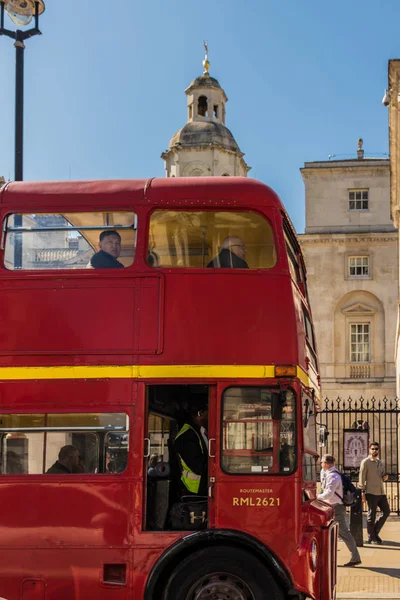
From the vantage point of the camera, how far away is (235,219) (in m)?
10.1

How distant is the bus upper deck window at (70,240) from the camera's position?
9.98 metres

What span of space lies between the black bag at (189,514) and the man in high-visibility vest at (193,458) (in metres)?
0.10

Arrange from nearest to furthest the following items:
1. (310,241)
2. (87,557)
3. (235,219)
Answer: (87,557), (235,219), (310,241)

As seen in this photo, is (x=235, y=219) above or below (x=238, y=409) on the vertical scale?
above

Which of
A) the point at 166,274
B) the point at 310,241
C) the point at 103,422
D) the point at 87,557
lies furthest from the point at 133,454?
the point at 310,241

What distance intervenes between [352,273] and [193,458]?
1683 inches

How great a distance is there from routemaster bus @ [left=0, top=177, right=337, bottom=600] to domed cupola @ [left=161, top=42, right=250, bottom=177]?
51869mm

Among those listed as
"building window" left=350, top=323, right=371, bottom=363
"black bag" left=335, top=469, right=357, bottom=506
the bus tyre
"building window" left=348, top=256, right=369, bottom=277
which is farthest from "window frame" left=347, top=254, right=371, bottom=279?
the bus tyre

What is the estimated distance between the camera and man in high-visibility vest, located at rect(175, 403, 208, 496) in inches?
384

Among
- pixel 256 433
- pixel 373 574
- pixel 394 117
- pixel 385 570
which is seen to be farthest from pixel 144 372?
pixel 394 117

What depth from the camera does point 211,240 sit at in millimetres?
10016

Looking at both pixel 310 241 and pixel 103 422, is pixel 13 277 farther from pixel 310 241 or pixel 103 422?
pixel 310 241

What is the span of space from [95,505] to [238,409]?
1.70 metres

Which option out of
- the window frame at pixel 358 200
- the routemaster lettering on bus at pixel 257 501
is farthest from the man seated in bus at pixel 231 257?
the window frame at pixel 358 200
